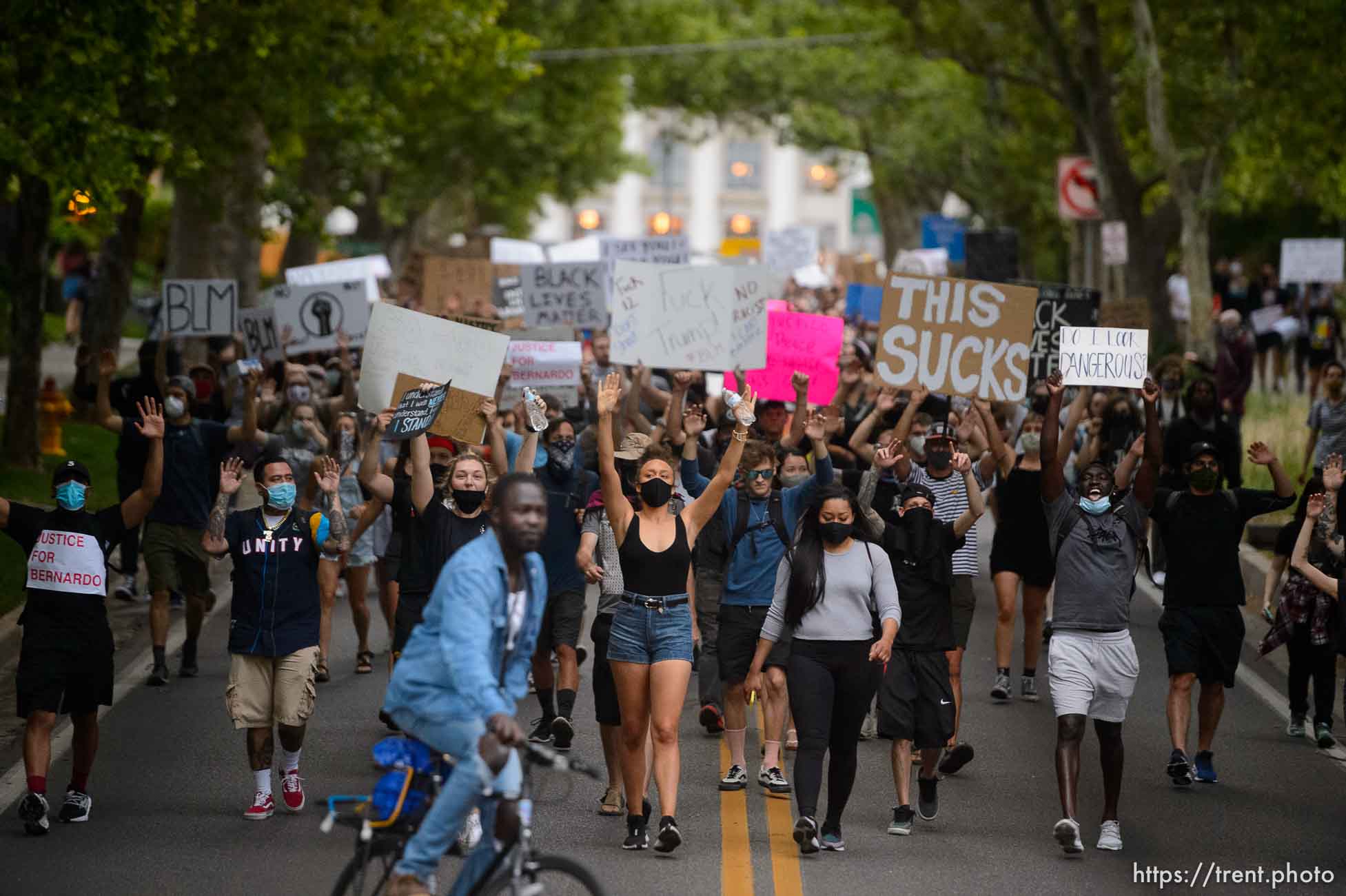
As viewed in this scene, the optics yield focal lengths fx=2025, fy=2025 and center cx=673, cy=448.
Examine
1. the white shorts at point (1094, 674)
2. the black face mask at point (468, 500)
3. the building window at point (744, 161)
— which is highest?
the building window at point (744, 161)

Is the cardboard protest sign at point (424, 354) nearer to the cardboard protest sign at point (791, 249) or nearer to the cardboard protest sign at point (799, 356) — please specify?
the cardboard protest sign at point (799, 356)

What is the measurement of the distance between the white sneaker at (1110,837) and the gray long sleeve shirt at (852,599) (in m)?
1.34

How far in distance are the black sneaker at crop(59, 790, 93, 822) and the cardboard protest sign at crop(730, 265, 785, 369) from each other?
628 centimetres

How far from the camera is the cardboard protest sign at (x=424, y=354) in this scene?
1138 cm

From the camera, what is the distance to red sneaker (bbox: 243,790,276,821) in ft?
30.9

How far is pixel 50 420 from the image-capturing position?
21.9 meters

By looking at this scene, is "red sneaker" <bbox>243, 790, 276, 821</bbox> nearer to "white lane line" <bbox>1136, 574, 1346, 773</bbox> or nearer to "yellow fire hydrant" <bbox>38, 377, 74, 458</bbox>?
"white lane line" <bbox>1136, 574, 1346, 773</bbox>

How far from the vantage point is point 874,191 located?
56188mm

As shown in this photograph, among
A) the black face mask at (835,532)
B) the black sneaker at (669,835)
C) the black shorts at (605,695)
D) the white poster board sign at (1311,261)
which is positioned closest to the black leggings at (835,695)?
the black face mask at (835,532)

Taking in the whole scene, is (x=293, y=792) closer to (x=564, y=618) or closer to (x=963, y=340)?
(x=564, y=618)

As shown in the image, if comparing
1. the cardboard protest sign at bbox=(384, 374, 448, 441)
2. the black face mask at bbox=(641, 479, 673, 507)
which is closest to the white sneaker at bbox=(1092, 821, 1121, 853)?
the black face mask at bbox=(641, 479, 673, 507)

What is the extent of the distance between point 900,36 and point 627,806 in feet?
81.5

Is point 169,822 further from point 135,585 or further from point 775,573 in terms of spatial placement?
point 135,585

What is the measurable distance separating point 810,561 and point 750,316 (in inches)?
221
